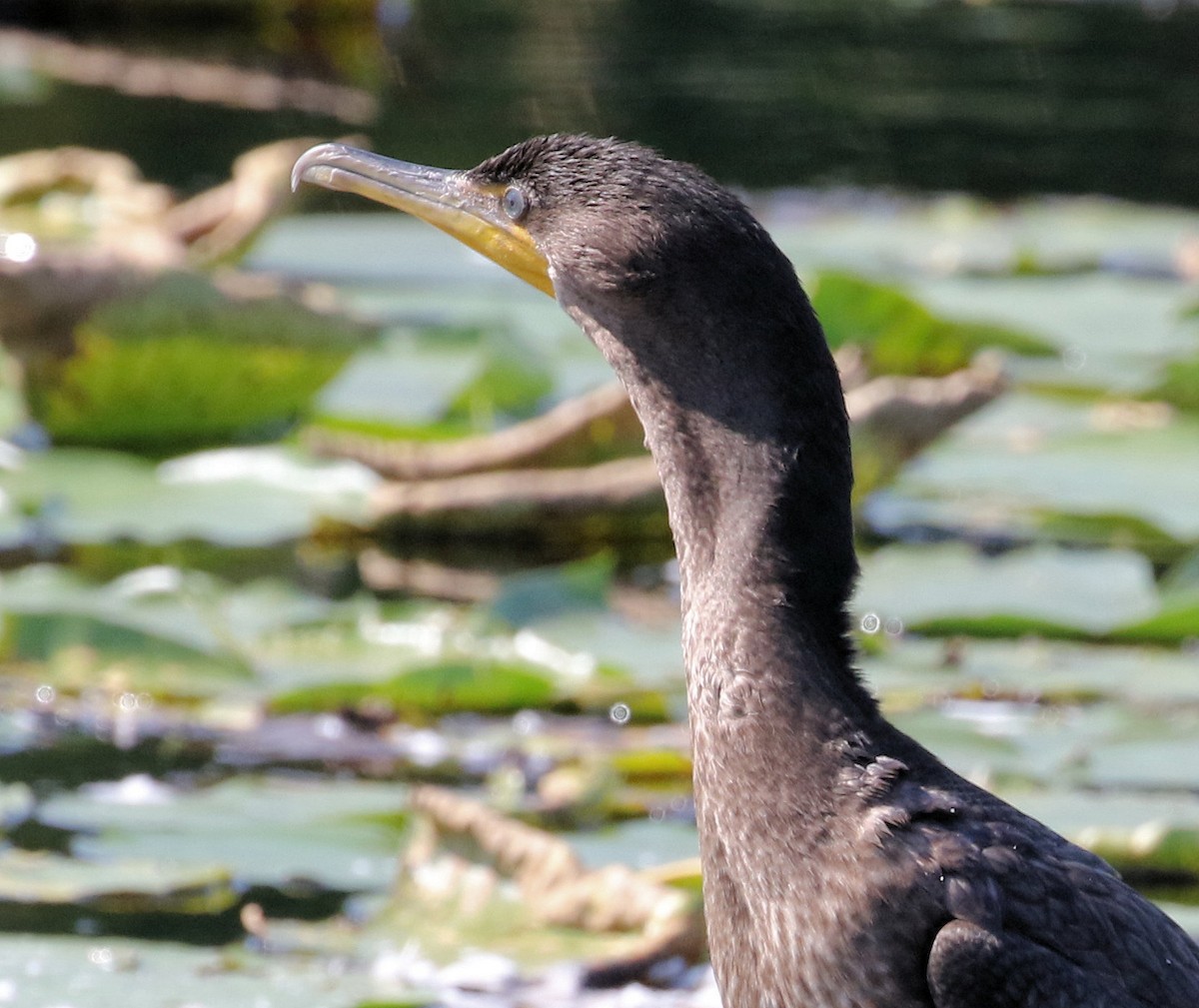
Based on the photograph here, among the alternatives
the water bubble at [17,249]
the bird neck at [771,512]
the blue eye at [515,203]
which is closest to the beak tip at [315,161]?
the blue eye at [515,203]

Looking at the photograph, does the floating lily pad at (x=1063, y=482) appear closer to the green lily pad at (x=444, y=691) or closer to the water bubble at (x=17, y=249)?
the green lily pad at (x=444, y=691)

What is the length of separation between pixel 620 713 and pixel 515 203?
1.32m

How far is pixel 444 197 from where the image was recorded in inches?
105

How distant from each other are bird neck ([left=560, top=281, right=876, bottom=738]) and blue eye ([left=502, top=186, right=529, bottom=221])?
258 mm

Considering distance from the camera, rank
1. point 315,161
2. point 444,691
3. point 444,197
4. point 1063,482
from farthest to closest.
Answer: point 1063,482, point 444,691, point 315,161, point 444,197

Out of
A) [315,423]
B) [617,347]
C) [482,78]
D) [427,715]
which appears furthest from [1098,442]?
[482,78]

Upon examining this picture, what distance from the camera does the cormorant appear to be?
212cm

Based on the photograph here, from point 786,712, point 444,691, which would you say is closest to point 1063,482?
point 444,691

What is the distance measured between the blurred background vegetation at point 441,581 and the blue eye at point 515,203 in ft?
2.87

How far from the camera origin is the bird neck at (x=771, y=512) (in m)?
2.26

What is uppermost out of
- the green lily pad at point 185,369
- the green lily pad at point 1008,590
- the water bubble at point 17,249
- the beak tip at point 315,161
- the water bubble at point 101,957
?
the water bubble at point 17,249

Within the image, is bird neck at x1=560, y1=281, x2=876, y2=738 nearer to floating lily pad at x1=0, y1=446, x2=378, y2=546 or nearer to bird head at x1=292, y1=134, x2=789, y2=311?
bird head at x1=292, y1=134, x2=789, y2=311

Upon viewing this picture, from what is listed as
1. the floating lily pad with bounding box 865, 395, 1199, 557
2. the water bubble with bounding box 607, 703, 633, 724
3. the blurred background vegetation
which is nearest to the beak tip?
the blurred background vegetation

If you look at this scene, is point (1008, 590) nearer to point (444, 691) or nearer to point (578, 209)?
point (444, 691)
